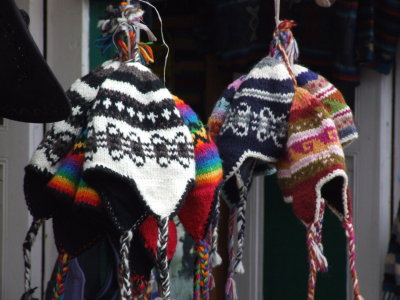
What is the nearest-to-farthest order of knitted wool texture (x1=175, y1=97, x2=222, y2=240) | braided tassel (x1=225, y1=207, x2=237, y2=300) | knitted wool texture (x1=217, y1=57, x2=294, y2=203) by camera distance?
knitted wool texture (x1=175, y1=97, x2=222, y2=240) < knitted wool texture (x1=217, y1=57, x2=294, y2=203) < braided tassel (x1=225, y1=207, x2=237, y2=300)

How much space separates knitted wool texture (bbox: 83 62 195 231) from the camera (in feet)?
3.58

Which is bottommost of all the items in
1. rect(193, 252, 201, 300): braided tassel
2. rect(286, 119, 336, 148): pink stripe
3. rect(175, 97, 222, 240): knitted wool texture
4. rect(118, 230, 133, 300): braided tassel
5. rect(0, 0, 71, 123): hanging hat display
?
rect(193, 252, 201, 300): braided tassel

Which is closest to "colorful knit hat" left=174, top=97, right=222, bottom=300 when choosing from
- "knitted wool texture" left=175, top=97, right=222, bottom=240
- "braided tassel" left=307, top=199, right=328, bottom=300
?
"knitted wool texture" left=175, top=97, right=222, bottom=240

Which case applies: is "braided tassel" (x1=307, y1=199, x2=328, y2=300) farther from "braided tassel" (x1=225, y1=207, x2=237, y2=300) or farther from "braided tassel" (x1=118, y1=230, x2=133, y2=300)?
"braided tassel" (x1=118, y1=230, x2=133, y2=300)

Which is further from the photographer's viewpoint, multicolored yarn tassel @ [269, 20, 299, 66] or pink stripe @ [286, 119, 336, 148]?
multicolored yarn tassel @ [269, 20, 299, 66]

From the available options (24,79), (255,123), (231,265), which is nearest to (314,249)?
(231,265)

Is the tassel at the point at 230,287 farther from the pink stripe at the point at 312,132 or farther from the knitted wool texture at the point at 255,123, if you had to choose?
the pink stripe at the point at 312,132

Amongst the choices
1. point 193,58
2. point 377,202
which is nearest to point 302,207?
point 377,202

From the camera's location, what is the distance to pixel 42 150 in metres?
1.19

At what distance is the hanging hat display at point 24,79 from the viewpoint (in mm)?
957

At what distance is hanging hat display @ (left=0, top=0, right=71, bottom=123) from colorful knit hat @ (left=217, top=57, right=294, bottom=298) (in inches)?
15.4

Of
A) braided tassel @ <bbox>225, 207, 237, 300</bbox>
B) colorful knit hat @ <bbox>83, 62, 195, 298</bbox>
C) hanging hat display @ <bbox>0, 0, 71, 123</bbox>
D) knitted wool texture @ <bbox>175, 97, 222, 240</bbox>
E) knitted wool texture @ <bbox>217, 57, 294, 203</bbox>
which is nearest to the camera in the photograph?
hanging hat display @ <bbox>0, 0, 71, 123</bbox>

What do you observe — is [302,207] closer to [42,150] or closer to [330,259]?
[42,150]

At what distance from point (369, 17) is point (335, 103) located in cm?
70
